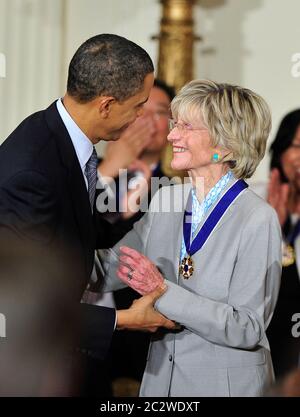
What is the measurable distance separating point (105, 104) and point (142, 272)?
0.58 m

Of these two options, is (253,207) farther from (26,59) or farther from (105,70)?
(26,59)

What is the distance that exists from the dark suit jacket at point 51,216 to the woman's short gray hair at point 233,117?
411 millimetres

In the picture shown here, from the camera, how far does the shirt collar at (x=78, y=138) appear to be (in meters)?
2.91

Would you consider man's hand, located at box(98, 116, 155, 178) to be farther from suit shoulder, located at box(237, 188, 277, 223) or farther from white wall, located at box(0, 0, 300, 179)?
suit shoulder, located at box(237, 188, 277, 223)

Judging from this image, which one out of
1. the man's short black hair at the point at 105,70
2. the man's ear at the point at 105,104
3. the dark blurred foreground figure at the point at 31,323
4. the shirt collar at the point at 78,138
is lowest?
the dark blurred foreground figure at the point at 31,323

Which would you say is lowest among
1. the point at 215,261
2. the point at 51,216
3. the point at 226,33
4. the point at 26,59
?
the point at 215,261

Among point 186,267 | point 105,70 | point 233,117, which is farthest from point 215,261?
point 105,70

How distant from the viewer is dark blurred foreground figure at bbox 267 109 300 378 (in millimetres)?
4254

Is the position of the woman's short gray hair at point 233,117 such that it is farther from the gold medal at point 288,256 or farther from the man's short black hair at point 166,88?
the man's short black hair at point 166,88

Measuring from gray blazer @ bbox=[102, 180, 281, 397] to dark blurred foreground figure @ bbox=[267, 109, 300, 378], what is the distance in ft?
4.78

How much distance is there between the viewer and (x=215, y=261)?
8.94 feet

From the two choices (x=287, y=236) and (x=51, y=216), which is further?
(x=287, y=236)

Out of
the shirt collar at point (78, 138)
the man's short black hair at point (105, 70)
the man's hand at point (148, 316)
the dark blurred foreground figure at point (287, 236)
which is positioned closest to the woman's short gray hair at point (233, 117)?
the man's short black hair at point (105, 70)
